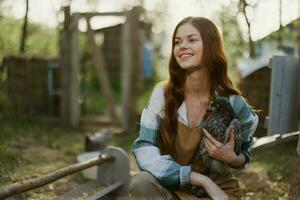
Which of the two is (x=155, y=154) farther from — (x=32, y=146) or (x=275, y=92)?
(x=32, y=146)

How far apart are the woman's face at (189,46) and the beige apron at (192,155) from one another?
36 cm

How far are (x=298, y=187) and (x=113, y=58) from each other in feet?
54.5

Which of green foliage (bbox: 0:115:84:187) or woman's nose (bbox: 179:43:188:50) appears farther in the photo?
green foliage (bbox: 0:115:84:187)

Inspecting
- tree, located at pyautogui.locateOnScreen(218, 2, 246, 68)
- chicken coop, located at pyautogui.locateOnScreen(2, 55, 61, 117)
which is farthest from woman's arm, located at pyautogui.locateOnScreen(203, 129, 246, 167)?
chicken coop, located at pyautogui.locateOnScreen(2, 55, 61, 117)

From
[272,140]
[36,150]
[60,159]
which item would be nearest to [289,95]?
[272,140]

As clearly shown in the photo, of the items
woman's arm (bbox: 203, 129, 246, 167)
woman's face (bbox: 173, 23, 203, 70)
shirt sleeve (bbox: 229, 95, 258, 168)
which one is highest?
woman's face (bbox: 173, 23, 203, 70)

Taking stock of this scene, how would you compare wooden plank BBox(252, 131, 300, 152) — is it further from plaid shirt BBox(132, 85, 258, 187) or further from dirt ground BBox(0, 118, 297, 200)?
plaid shirt BBox(132, 85, 258, 187)

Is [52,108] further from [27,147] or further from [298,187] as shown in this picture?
[298,187]

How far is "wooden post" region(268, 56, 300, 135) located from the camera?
17.0ft

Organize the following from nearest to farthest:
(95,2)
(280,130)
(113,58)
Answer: (280,130)
(95,2)
(113,58)

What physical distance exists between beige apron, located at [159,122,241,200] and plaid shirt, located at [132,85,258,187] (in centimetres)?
8

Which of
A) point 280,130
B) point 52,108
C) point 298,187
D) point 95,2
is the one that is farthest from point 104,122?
point 298,187

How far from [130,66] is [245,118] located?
22.1 ft

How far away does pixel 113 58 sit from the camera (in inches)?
764
